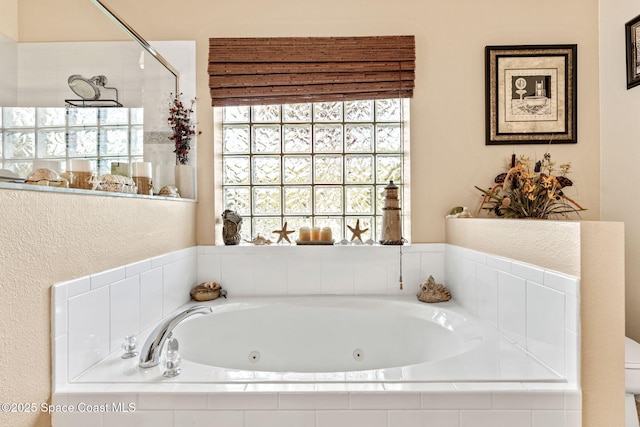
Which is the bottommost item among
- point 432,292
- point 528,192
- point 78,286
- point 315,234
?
point 432,292

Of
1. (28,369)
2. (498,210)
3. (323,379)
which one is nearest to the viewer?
(28,369)

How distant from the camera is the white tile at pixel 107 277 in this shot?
1.22 meters

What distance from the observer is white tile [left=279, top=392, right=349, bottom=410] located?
1021mm

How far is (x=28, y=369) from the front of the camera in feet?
3.12

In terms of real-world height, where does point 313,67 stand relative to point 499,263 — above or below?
above

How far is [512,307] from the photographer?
1405 millimetres

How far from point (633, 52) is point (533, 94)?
473mm

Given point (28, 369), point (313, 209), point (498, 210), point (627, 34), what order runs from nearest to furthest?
point (28, 369) → point (627, 34) → point (498, 210) → point (313, 209)

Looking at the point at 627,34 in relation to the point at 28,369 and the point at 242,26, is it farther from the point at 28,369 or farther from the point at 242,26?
the point at 28,369

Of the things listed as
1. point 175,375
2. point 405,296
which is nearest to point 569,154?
point 405,296

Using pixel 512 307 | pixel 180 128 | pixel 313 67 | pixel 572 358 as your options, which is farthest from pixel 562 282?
pixel 180 128

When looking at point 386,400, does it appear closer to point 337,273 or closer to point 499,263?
point 499,263

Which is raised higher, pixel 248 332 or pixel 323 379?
pixel 323 379

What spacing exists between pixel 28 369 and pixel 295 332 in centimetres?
121
